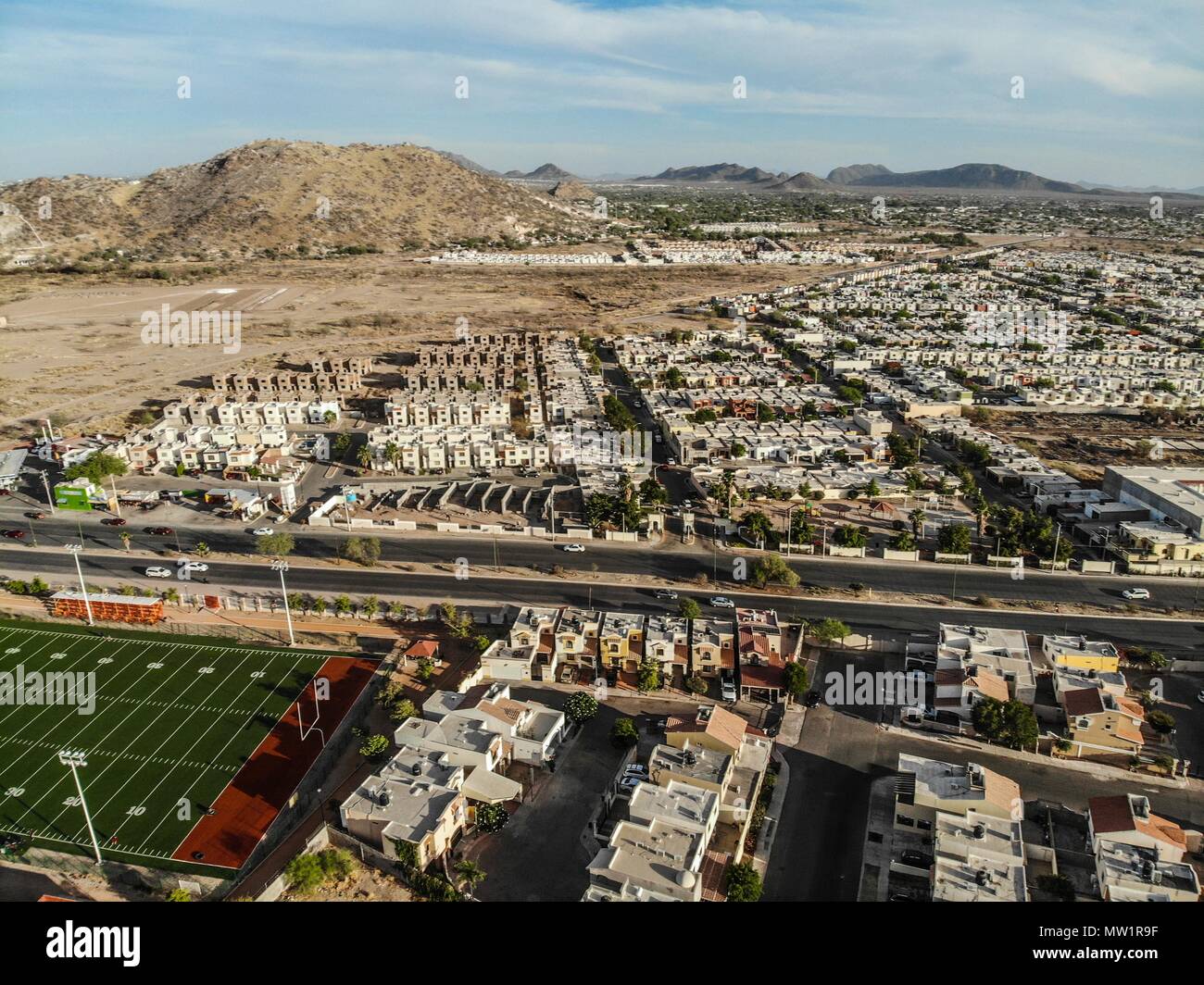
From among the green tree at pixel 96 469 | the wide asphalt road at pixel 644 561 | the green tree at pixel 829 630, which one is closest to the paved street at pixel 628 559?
the wide asphalt road at pixel 644 561

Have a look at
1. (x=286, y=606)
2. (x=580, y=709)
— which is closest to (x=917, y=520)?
(x=580, y=709)

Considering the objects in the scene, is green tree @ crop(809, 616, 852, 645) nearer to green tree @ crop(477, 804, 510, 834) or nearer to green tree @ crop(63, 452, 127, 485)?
green tree @ crop(477, 804, 510, 834)

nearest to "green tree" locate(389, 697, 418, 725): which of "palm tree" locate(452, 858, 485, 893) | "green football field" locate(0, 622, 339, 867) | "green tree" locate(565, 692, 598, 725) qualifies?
"green football field" locate(0, 622, 339, 867)

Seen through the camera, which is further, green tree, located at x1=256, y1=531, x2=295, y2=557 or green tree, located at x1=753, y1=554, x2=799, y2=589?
green tree, located at x1=256, y1=531, x2=295, y2=557

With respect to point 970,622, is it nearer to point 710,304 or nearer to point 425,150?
point 710,304

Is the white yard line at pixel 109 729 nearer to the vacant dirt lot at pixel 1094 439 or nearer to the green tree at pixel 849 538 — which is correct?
the green tree at pixel 849 538

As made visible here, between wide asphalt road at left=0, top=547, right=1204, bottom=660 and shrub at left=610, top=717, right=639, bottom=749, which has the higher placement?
wide asphalt road at left=0, top=547, right=1204, bottom=660
